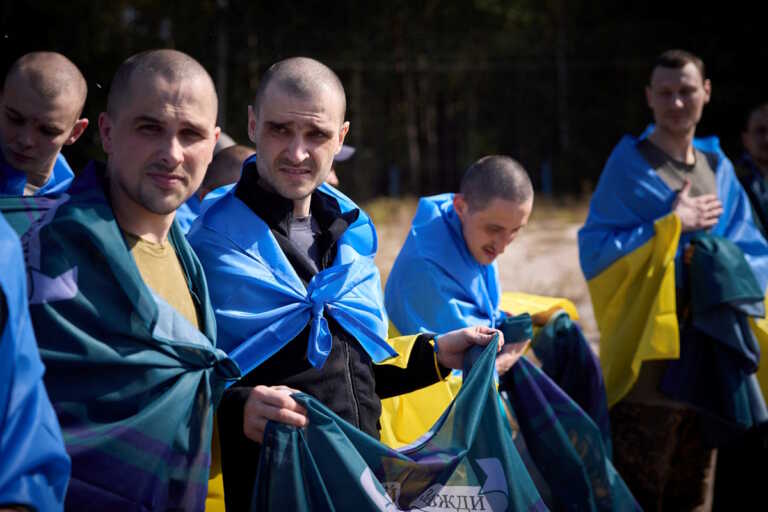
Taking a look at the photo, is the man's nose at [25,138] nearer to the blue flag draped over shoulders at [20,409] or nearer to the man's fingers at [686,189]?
the blue flag draped over shoulders at [20,409]

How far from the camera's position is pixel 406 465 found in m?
2.45

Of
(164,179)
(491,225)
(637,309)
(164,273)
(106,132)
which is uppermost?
(106,132)

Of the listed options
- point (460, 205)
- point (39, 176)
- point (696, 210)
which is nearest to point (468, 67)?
point (696, 210)

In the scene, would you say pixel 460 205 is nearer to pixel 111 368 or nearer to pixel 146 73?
pixel 146 73

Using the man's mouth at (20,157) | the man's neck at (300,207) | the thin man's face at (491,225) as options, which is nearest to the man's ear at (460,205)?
the thin man's face at (491,225)

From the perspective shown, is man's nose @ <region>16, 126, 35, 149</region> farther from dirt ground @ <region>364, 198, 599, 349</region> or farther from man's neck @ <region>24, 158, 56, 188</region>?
dirt ground @ <region>364, 198, 599, 349</region>

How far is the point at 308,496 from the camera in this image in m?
2.27

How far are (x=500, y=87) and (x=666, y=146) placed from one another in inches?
472

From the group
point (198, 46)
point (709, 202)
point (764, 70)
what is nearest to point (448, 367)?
point (709, 202)

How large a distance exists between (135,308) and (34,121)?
1.51 meters

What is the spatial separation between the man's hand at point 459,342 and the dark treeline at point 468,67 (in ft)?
38.5

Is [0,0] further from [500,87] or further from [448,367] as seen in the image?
[448,367]

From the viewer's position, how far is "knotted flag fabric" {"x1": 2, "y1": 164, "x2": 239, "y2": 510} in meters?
1.97

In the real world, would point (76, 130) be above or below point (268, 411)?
above
